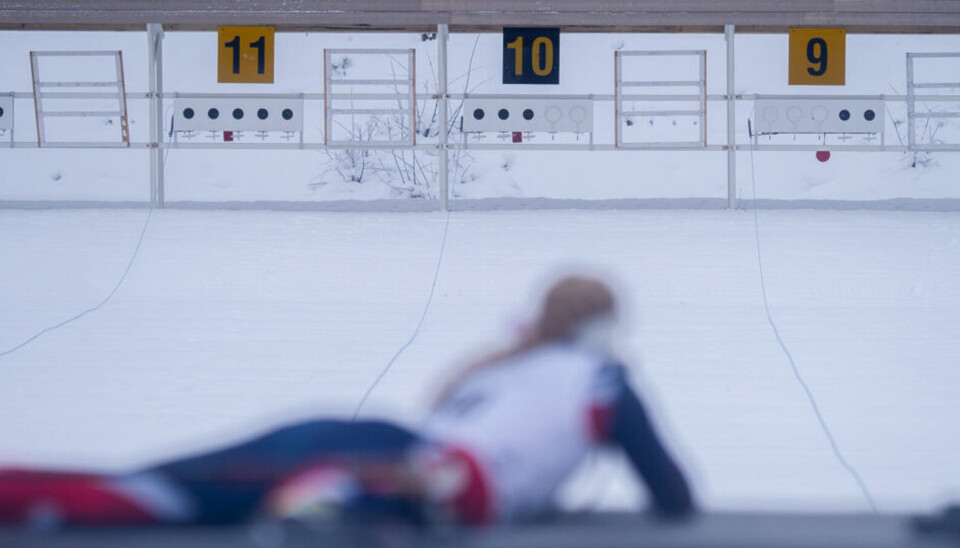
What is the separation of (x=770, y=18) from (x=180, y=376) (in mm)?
4324

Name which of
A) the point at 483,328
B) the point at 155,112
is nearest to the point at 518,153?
the point at 155,112

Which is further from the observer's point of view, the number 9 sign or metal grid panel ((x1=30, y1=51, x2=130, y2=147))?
the number 9 sign

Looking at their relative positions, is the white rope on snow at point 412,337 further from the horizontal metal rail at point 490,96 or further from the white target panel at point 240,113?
the white target panel at point 240,113

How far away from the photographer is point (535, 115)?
21.5 feet

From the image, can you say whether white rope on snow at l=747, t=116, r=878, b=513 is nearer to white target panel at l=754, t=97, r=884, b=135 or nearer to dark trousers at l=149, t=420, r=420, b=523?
dark trousers at l=149, t=420, r=420, b=523

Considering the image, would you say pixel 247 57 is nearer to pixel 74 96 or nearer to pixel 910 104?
pixel 74 96

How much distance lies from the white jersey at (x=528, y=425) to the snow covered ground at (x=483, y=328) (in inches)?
4.8

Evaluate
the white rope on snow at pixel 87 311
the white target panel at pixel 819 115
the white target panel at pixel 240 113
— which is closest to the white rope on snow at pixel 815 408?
the white target panel at pixel 819 115

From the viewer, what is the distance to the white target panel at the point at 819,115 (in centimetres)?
660

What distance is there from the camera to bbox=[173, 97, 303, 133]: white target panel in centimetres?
662

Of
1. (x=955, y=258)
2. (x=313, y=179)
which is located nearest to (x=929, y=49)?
(x=955, y=258)

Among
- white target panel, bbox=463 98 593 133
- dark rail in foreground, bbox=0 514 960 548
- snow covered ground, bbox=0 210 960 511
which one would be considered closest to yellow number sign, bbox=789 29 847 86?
snow covered ground, bbox=0 210 960 511

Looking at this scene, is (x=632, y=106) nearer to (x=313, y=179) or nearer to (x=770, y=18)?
(x=770, y=18)

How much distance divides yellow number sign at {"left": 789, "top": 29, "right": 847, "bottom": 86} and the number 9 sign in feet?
5.04
